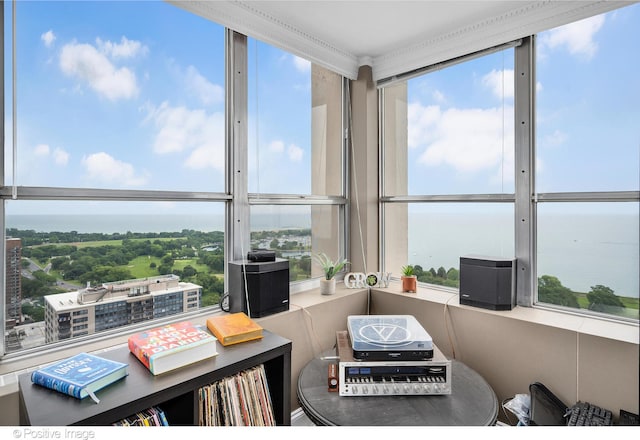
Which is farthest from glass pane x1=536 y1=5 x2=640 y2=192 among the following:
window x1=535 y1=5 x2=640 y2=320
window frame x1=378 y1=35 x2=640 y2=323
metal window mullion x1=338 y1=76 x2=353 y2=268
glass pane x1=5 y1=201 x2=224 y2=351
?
glass pane x1=5 y1=201 x2=224 y2=351

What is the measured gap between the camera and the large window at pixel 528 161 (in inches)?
23.0

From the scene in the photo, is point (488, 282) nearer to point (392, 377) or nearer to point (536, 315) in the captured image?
point (536, 315)

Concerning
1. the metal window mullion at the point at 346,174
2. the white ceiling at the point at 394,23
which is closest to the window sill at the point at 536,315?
the metal window mullion at the point at 346,174

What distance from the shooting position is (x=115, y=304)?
1.32 meters

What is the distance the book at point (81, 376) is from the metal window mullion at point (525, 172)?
171cm

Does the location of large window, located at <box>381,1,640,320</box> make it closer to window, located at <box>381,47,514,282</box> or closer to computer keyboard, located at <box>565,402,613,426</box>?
window, located at <box>381,47,514,282</box>

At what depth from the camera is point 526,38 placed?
1.63m

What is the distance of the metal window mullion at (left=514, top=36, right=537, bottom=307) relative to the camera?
162 cm

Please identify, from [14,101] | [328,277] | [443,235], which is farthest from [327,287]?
[14,101]

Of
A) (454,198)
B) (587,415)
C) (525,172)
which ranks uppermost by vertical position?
(525,172)

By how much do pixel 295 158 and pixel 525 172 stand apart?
3.96ft

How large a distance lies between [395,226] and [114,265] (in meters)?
1.59

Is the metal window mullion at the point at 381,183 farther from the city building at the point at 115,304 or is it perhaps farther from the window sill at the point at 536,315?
the city building at the point at 115,304

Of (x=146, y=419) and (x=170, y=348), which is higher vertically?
(x=170, y=348)
